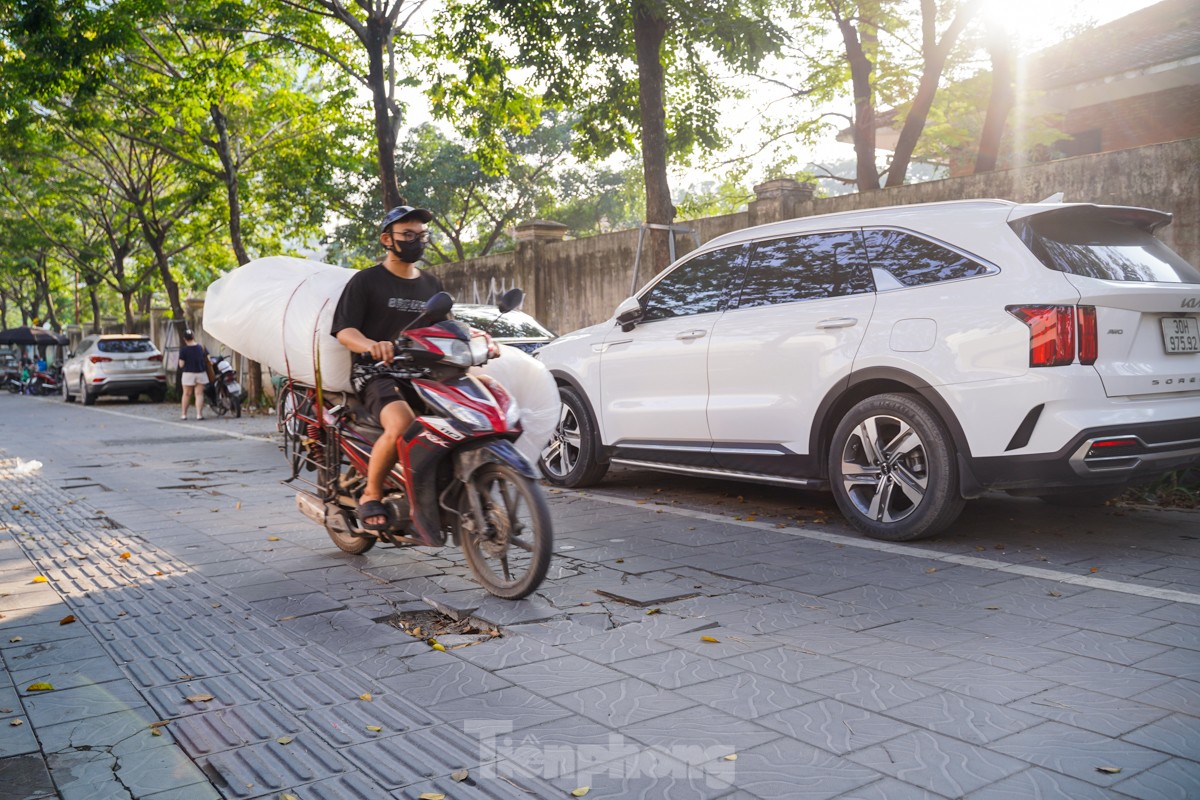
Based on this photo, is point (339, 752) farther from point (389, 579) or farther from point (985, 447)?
point (985, 447)

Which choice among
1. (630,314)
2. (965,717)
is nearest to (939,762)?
(965,717)

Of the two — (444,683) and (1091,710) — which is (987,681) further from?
(444,683)

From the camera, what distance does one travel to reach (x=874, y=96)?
2066cm

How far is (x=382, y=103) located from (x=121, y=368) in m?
12.7

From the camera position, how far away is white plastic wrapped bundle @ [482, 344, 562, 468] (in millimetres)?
5887

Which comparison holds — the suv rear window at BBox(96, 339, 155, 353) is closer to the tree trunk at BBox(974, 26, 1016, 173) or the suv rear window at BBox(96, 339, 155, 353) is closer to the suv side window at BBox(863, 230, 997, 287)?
the tree trunk at BBox(974, 26, 1016, 173)

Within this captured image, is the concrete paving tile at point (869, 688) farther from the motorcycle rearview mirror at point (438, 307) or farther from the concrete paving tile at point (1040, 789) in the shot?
the motorcycle rearview mirror at point (438, 307)

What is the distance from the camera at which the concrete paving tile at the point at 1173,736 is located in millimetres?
3104

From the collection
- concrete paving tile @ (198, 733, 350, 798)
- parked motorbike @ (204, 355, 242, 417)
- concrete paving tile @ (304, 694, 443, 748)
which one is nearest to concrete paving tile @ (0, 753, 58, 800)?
concrete paving tile @ (198, 733, 350, 798)

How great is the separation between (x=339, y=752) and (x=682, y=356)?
469cm

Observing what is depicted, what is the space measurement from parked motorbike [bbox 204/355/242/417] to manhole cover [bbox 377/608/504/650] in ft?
51.1

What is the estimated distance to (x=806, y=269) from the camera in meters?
6.93

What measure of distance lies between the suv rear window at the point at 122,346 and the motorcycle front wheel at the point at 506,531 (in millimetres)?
22023

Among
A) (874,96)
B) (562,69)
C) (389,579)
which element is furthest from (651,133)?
(874,96)
